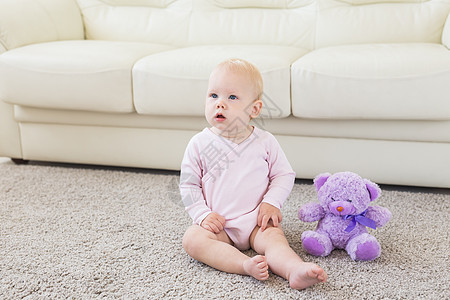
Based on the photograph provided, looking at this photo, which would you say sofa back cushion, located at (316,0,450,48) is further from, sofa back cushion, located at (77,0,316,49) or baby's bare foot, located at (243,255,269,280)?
baby's bare foot, located at (243,255,269,280)

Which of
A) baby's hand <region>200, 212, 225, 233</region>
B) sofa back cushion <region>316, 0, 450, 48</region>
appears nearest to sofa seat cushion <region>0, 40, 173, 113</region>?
baby's hand <region>200, 212, 225, 233</region>

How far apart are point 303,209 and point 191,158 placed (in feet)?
1.03

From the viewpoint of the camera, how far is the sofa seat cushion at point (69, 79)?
1850 millimetres

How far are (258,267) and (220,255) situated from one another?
0.38 feet

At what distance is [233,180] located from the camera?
4.32 feet

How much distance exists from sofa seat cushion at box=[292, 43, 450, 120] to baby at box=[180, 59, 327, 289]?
37 cm

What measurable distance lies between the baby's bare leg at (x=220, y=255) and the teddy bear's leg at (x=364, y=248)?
0.24 metres

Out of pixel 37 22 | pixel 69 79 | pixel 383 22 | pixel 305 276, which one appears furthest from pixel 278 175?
pixel 37 22

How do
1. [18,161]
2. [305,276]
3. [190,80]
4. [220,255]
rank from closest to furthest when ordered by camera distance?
[305,276]
[220,255]
[190,80]
[18,161]

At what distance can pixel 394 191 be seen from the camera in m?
1.72

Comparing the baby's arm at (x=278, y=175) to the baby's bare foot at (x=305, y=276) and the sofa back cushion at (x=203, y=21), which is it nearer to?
the baby's bare foot at (x=305, y=276)

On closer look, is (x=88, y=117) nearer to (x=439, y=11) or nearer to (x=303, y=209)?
(x=303, y=209)

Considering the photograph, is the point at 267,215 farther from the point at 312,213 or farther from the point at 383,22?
the point at 383,22

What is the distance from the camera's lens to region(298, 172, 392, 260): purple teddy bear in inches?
48.9
